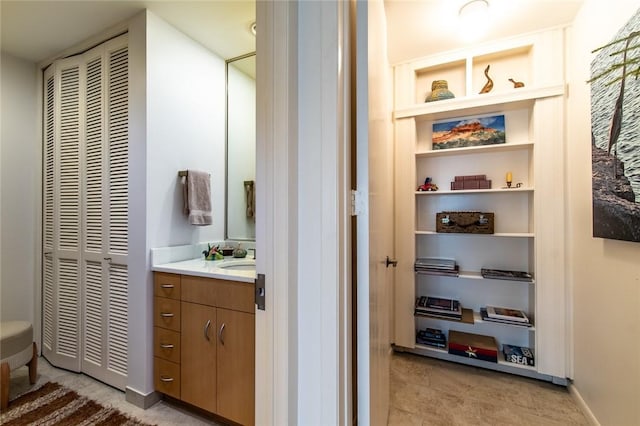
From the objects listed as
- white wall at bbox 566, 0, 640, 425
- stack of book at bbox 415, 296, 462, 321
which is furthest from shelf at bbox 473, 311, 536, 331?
white wall at bbox 566, 0, 640, 425

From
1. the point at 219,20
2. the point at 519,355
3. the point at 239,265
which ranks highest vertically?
the point at 219,20

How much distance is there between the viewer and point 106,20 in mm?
1822

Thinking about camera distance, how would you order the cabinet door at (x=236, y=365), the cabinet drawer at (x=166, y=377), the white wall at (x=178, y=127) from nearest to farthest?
the cabinet door at (x=236, y=365), the cabinet drawer at (x=166, y=377), the white wall at (x=178, y=127)

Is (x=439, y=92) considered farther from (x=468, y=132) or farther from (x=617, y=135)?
(x=617, y=135)

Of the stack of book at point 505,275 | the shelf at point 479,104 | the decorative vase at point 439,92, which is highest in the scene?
the decorative vase at point 439,92

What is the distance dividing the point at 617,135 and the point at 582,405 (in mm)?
1606

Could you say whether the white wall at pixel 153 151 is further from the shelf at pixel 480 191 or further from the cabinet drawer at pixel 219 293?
the shelf at pixel 480 191

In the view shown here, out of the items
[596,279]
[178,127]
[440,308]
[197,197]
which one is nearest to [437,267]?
[440,308]

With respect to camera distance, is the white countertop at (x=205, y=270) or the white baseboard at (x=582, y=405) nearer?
the white countertop at (x=205, y=270)

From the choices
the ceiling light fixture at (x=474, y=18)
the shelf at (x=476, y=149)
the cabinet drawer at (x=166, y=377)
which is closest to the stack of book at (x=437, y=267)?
the shelf at (x=476, y=149)

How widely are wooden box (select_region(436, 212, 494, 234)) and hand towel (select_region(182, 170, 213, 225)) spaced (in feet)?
5.96

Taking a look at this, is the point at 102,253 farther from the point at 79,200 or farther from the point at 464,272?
the point at 464,272

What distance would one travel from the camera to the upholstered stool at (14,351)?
1.69 meters

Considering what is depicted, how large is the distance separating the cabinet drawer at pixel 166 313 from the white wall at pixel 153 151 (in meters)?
0.04
